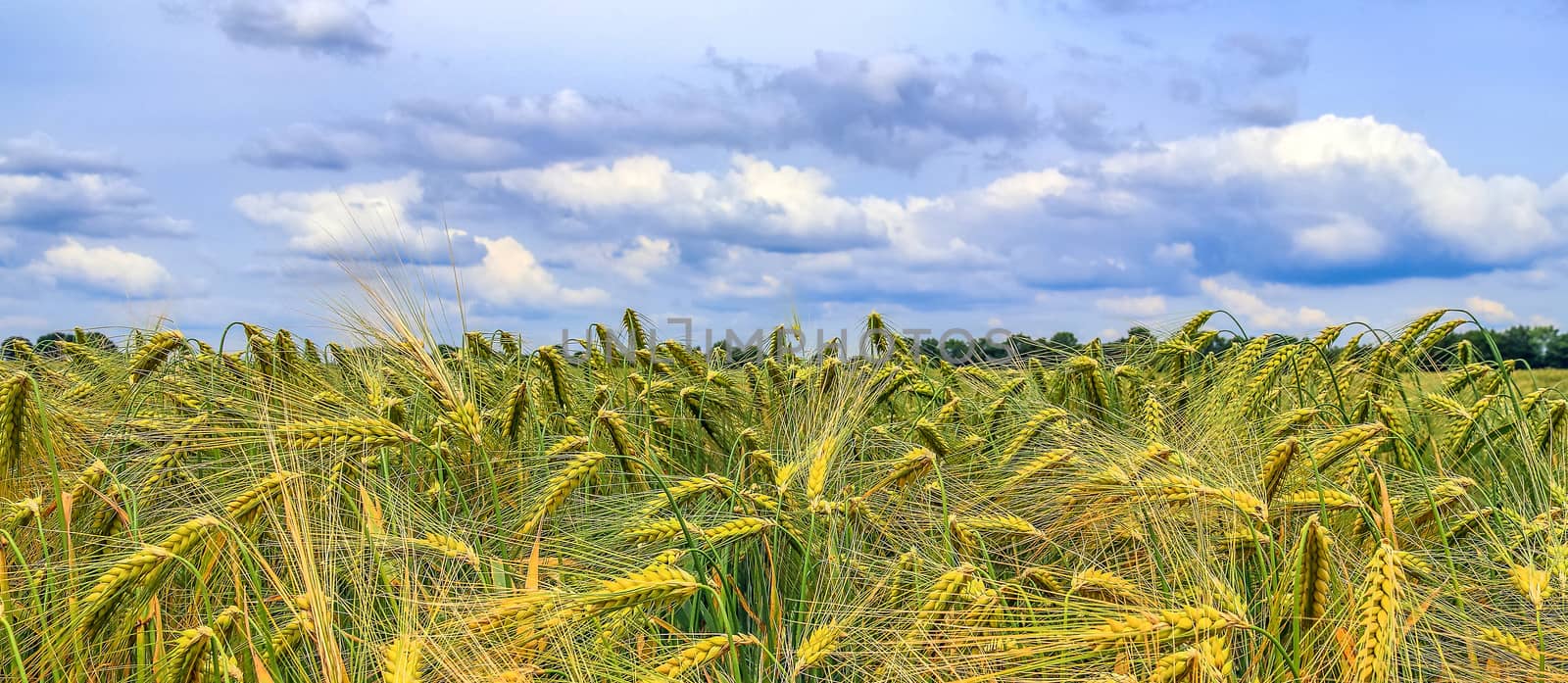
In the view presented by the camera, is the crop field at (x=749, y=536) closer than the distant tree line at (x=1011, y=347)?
Yes

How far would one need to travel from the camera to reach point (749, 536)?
3080 millimetres

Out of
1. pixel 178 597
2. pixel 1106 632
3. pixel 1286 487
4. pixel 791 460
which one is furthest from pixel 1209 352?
pixel 178 597

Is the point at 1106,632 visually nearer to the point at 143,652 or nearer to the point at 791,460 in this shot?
the point at 791,460

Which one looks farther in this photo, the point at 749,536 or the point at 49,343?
the point at 49,343

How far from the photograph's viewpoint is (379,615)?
10.6 ft

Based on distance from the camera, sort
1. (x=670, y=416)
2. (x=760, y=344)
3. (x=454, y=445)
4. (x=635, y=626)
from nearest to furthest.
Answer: (x=635, y=626) → (x=454, y=445) → (x=670, y=416) → (x=760, y=344)

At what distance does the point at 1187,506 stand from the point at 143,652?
10.4ft

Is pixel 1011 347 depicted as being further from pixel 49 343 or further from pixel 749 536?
pixel 49 343

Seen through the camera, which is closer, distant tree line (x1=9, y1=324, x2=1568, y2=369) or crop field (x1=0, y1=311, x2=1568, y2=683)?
crop field (x1=0, y1=311, x2=1568, y2=683)

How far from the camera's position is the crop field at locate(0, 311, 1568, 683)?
105 inches

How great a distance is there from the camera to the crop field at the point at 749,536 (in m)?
2.67

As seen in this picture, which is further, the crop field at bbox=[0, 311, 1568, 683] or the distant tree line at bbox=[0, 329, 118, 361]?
the distant tree line at bbox=[0, 329, 118, 361]

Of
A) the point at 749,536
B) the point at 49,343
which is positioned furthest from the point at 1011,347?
the point at 49,343

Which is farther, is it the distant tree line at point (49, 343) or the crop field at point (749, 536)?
the distant tree line at point (49, 343)
